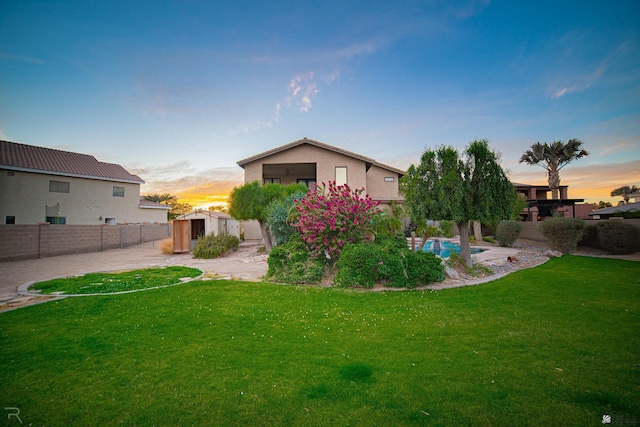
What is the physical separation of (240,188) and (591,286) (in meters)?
16.2

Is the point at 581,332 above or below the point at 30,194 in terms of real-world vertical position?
below

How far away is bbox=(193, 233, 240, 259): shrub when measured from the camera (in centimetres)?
1549

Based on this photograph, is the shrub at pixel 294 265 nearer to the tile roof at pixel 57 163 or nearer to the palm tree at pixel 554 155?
the tile roof at pixel 57 163

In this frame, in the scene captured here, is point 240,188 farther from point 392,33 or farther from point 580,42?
point 580,42

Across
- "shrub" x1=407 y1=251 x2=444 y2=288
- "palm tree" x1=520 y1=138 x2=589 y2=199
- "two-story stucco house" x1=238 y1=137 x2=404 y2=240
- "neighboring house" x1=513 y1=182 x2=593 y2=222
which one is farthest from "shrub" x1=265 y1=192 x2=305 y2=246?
"palm tree" x1=520 y1=138 x2=589 y2=199

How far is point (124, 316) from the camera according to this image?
5.58 meters

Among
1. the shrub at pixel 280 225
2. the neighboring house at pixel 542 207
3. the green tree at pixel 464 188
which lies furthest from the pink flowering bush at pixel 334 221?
the neighboring house at pixel 542 207

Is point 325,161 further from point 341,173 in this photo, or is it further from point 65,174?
point 65,174

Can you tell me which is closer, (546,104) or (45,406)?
(45,406)

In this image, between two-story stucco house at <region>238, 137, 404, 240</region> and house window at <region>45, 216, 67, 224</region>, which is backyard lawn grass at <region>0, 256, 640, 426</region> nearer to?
two-story stucco house at <region>238, 137, 404, 240</region>

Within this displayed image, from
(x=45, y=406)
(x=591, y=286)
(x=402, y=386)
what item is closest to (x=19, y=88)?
(x=45, y=406)

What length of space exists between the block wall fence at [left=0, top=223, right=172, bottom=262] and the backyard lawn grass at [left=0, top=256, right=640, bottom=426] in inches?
491

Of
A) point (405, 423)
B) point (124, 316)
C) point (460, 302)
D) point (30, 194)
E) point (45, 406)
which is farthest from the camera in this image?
point (30, 194)

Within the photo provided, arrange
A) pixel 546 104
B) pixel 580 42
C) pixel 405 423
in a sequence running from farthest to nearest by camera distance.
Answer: pixel 546 104
pixel 580 42
pixel 405 423
